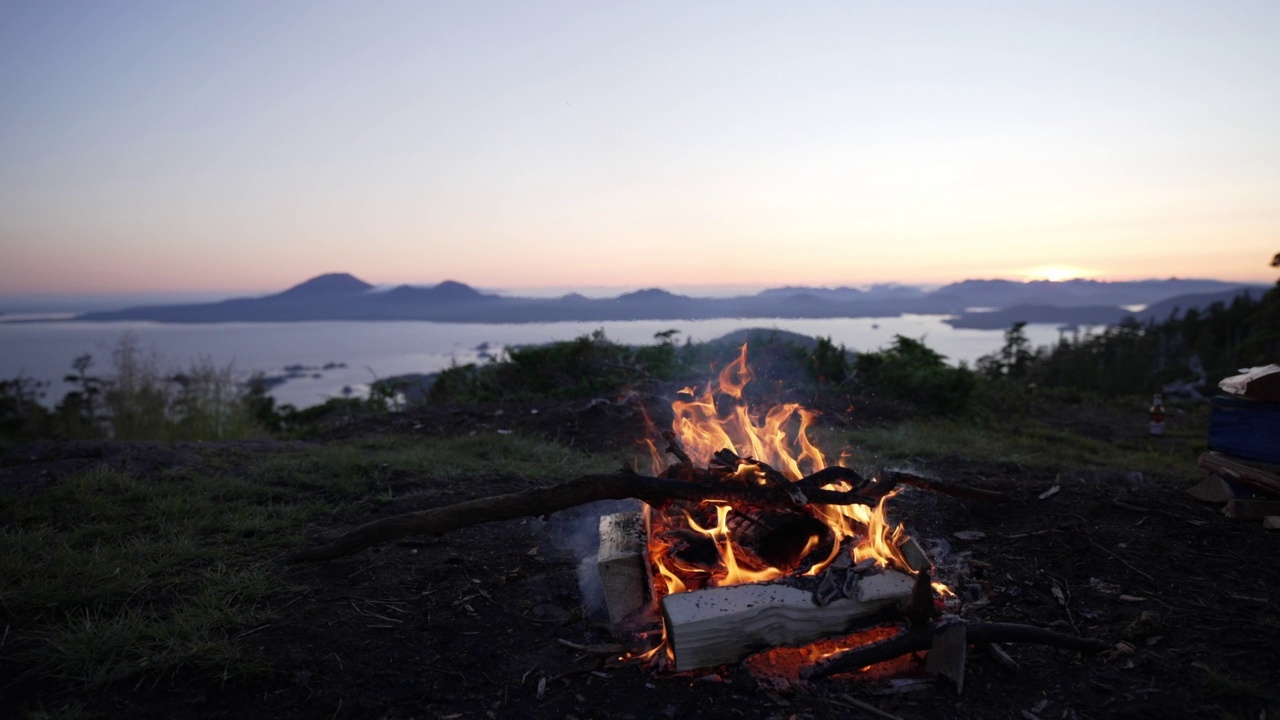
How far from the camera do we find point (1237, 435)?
400cm

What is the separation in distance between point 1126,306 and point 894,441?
1788 centimetres

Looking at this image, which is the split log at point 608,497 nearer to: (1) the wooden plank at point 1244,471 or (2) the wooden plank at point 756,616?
(2) the wooden plank at point 756,616

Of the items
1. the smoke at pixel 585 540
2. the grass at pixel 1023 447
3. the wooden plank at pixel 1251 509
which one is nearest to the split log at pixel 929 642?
the smoke at pixel 585 540

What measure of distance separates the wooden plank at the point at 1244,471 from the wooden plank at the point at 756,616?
235 cm

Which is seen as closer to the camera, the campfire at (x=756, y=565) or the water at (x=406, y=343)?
the campfire at (x=756, y=565)

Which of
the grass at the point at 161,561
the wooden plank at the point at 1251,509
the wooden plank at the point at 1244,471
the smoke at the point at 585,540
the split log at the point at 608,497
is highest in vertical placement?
Result: the split log at the point at 608,497

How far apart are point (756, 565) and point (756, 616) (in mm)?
580

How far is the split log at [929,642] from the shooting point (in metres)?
2.68

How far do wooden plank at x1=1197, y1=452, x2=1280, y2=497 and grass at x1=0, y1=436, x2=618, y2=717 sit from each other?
4462 millimetres

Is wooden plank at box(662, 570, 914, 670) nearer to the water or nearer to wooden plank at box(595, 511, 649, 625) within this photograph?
wooden plank at box(595, 511, 649, 625)

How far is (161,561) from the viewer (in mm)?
3578

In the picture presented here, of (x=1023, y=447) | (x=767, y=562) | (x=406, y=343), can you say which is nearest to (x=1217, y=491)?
(x=767, y=562)

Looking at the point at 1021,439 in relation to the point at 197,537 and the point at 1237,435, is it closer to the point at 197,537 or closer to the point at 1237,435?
the point at 1237,435

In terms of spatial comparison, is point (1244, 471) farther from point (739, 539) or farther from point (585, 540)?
point (585, 540)
